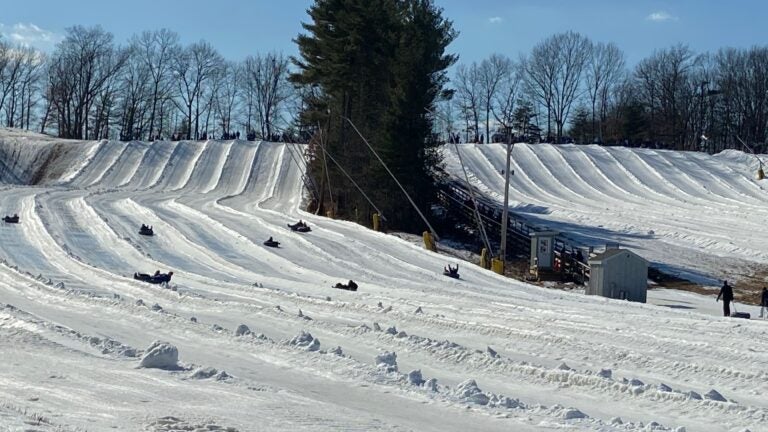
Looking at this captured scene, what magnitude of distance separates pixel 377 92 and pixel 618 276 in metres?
28.8

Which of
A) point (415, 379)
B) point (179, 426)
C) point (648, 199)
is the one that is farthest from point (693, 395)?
point (648, 199)

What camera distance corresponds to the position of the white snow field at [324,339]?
9.51 m

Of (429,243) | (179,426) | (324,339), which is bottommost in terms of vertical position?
(324,339)

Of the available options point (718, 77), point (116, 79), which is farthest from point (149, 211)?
point (718, 77)

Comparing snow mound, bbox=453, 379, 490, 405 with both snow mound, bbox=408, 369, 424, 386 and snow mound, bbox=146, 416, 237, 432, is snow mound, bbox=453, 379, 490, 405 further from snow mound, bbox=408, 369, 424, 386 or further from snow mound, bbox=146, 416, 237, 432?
snow mound, bbox=146, 416, 237, 432

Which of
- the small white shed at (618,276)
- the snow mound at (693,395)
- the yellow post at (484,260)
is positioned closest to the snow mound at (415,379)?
the snow mound at (693,395)

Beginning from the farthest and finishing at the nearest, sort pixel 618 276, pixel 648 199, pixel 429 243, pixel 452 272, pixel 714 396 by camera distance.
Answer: pixel 648 199 < pixel 429 243 < pixel 452 272 < pixel 618 276 < pixel 714 396

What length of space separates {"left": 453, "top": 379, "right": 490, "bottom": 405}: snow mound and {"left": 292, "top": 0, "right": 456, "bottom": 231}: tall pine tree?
35568mm

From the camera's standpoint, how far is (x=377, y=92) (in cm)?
5541

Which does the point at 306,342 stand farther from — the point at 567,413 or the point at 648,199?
the point at 648,199

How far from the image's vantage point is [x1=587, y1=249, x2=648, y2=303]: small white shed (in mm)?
29141

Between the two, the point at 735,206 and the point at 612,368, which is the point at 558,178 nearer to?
the point at 735,206

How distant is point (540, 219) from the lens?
174ft

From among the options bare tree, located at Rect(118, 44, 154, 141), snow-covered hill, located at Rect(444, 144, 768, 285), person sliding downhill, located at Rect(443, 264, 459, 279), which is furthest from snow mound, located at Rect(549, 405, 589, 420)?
bare tree, located at Rect(118, 44, 154, 141)
